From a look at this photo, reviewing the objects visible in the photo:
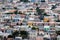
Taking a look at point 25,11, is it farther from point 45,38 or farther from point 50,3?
point 45,38

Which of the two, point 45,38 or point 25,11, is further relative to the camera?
point 25,11

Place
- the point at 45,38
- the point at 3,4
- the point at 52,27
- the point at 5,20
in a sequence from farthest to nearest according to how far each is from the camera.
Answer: the point at 3,4 < the point at 5,20 < the point at 52,27 < the point at 45,38

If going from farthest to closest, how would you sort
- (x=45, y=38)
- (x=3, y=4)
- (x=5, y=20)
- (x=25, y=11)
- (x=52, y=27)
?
(x=3, y=4), (x=25, y=11), (x=5, y=20), (x=52, y=27), (x=45, y=38)

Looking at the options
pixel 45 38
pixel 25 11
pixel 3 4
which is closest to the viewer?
pixel 45 38

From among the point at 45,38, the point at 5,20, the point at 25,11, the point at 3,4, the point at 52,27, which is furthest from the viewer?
the point at 3,4

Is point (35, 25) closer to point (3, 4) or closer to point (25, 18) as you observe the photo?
point (25, 18)

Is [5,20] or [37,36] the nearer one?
[37,36]

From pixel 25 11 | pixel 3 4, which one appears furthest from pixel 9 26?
pixel 3 4

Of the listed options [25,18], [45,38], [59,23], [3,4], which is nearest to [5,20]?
[25,18]

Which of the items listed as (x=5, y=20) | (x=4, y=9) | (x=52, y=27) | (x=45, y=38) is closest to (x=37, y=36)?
(x=45, y=38)
